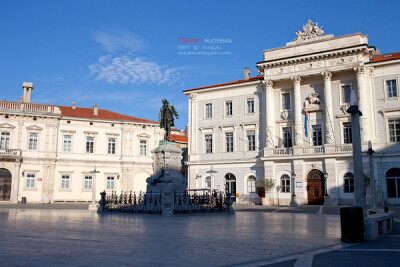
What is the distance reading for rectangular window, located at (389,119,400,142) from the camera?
3297 cm

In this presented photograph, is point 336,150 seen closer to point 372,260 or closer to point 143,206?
point 143,206

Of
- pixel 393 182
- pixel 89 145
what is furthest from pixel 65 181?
pixel 393 182

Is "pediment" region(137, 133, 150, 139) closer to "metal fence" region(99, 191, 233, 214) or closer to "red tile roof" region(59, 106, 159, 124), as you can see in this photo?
"red tile roof" region(59, 106, 159, 124)

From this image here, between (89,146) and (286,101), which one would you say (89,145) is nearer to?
(89,146)

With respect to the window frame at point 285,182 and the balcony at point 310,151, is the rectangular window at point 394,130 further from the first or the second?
the window frame at point 285,182

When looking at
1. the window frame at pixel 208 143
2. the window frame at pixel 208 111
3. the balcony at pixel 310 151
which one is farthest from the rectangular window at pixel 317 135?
the window frame at pixel 208 111

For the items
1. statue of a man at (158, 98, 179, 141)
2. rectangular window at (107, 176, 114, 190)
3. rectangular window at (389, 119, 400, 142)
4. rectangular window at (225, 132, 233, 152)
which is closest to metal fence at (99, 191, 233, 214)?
statue of a man at (158, 98, 179, 141)

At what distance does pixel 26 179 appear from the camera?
41.3 meters

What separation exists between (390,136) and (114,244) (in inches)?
1207

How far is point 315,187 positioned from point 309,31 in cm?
1544

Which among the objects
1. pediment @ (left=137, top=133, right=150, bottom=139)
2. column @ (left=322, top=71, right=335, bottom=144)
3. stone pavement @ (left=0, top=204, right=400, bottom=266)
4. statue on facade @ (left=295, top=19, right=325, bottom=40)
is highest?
statue on facade @ (left=295, top=19, right=325, bottom=40)

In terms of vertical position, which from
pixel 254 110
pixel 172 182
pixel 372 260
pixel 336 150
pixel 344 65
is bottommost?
pixel 372 260

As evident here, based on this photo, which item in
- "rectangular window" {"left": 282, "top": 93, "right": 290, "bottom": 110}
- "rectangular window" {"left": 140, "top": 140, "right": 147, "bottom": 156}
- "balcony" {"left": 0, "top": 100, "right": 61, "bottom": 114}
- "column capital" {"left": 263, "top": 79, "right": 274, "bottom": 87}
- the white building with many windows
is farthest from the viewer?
"rectangular window" {"left": 140, "top": 140, "right": 147, "bottom": 156}

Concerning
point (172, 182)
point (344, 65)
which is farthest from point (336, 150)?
point (172, 182)
